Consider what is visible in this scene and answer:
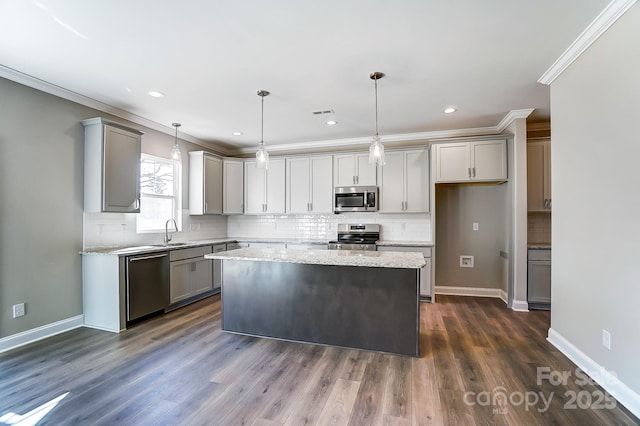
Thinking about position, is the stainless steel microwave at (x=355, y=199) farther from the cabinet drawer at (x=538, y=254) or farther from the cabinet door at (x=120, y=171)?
the cabinet door at (x=120, y=171)

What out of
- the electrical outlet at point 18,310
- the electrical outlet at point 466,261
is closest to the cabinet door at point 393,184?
the electrical outlet at point 466,261

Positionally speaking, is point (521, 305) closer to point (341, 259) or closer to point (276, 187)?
point (341, 259)

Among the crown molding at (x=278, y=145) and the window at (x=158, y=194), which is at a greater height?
the crown molding at (x=278, y=145)

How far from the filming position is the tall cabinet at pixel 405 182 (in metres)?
4.79

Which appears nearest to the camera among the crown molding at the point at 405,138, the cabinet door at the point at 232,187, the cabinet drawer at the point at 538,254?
the cabinet drawer at the point at 538,254

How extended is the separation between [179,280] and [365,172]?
323 cm

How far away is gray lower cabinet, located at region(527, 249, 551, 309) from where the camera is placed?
4035mm

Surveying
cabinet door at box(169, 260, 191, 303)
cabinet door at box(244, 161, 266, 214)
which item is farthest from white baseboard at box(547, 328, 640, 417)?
cabinet door at box(244, 161, 266, 214)

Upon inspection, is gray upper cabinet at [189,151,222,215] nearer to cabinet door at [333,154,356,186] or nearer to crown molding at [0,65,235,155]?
crown molding at [0,65,235,155]

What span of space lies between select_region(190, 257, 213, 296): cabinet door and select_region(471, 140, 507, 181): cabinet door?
420 cm

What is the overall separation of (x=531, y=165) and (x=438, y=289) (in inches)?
91.7

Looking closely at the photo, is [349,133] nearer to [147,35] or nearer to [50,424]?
[147,35]

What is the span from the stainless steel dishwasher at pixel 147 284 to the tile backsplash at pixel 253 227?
59 cm

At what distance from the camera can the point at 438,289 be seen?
16.6 feet
